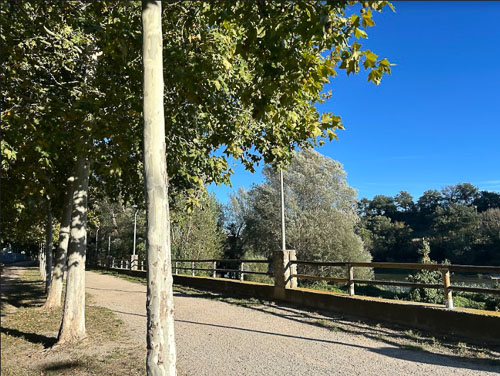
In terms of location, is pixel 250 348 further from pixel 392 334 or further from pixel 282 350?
pixel 392 334

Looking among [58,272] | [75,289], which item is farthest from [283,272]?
[58,272]

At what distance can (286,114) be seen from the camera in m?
5.55

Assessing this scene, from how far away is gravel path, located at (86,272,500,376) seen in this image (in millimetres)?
5241

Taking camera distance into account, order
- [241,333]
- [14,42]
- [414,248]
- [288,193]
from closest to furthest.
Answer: [14,42] < [241,333] < [288,193] < [414,248]

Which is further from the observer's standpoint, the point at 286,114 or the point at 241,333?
the point at 241,333

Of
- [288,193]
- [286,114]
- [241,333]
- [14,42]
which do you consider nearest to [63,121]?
[14,42]

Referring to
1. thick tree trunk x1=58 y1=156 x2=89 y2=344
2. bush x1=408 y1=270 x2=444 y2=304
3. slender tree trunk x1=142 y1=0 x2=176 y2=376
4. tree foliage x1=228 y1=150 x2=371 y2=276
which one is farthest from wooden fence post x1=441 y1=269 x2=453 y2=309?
tree foliage x1=228 y1=150 x2=371 y2=276

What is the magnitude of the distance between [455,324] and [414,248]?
81468mm

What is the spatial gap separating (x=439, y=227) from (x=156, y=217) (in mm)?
93032

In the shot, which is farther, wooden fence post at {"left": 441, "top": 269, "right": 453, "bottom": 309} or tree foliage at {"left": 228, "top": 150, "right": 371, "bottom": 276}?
tree foliage at {"left": 228, "top": 150, "right": 371, "bottom": 276}

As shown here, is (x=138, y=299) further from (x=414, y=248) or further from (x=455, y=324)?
(x=414, y=248)

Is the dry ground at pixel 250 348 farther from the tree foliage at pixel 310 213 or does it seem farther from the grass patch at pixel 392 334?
the tree foliage at pixel 310 213

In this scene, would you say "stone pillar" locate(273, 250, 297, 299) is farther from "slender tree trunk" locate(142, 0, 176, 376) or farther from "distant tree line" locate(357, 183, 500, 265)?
"distant tree line" locate(357, 183, 500, 265)

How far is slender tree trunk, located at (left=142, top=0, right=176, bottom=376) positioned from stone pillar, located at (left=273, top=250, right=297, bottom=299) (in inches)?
348
